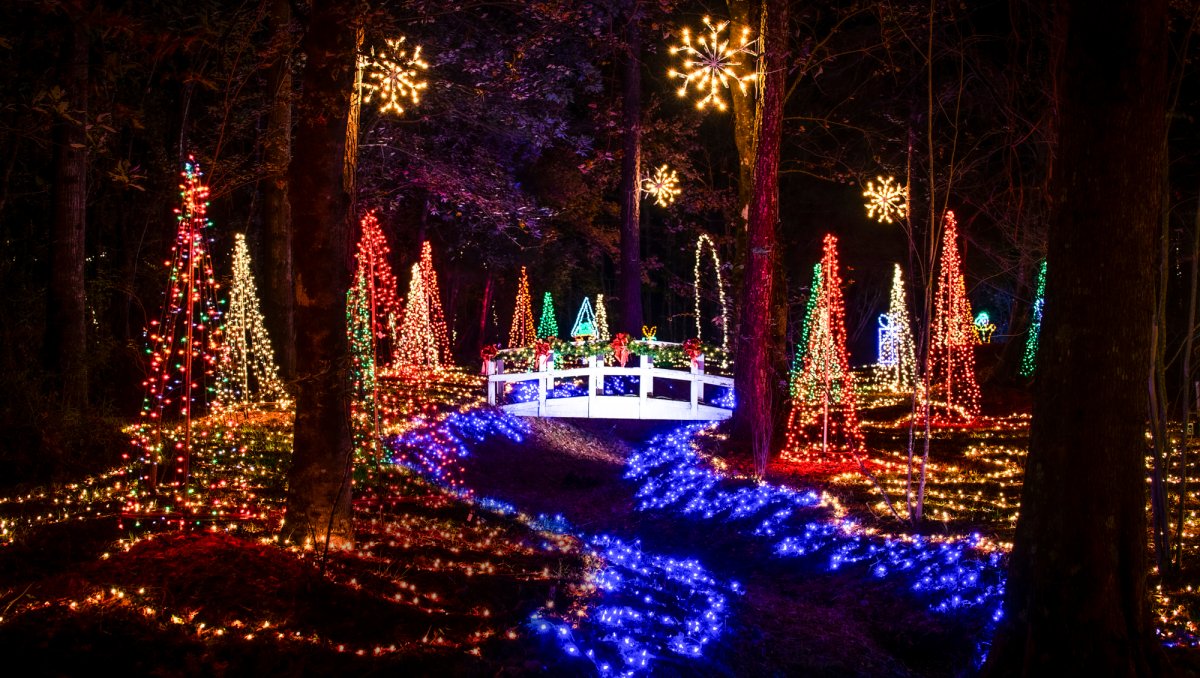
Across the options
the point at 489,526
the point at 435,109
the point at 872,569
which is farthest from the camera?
the point at 435,109

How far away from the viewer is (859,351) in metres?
36.8

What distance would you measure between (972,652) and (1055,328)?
232 centimetres

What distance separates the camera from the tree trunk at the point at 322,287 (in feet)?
20.4

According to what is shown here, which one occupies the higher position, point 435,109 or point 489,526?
point 435,109

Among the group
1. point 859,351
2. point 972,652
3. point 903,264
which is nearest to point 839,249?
point 903,264

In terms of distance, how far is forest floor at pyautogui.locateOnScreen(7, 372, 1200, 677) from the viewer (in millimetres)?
4520

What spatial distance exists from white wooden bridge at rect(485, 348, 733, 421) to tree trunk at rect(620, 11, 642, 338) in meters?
3.99

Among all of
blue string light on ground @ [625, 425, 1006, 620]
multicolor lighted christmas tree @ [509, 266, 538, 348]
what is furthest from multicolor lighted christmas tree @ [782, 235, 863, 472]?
multicolor lighted christmas tree @ [509, 266, 538, 348]

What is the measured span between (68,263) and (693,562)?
8.21 meters

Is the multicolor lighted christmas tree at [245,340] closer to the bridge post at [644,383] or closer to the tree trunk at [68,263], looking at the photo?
the tree trunk at [68,263]

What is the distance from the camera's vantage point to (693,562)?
29.3ft

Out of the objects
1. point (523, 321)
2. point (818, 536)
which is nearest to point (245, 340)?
point (818, 536)

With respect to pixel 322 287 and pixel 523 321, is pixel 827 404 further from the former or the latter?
pixel 523 321

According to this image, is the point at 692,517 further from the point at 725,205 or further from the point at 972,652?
the point at 725,205
